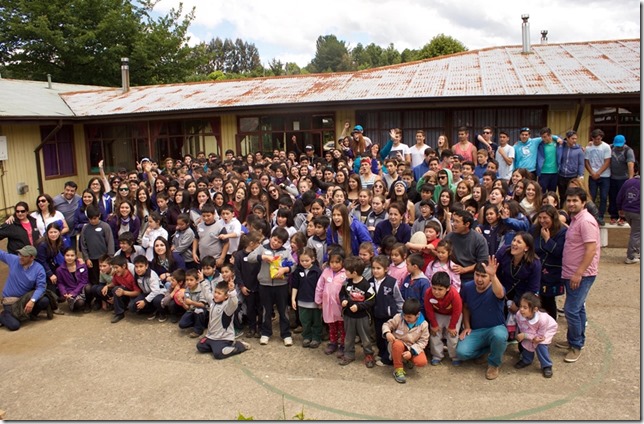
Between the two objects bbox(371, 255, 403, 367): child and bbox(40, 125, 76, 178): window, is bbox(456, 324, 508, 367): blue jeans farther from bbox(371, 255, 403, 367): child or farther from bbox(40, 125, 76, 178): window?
bbox(40, 125, 76, 178): window

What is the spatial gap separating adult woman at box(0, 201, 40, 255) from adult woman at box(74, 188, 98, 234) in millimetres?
662

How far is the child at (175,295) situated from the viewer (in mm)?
6695

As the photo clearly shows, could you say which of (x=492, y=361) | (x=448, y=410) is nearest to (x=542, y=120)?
(x=492, y=361)

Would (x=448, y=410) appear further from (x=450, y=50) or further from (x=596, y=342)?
(x=450, y=50)

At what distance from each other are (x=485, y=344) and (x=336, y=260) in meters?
1.75

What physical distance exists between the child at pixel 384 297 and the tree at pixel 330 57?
8243 cm

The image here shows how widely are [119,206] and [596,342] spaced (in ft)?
21.4

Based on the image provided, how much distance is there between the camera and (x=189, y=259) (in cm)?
729

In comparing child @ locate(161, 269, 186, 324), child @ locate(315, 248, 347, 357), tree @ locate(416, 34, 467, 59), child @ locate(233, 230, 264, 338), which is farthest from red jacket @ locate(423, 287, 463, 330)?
tree @ locate(416, 34, 467, 59)

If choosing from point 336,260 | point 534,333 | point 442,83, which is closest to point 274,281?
point 336,260

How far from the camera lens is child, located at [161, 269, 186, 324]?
6.70 meters

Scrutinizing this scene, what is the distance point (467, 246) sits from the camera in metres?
5.66

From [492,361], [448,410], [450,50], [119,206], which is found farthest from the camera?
[450,50]

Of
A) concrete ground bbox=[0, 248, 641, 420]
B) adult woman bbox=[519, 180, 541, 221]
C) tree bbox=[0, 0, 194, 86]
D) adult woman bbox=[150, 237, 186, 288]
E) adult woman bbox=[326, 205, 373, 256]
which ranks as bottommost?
concrete ground bbox=[0, 248, 641, 420]
